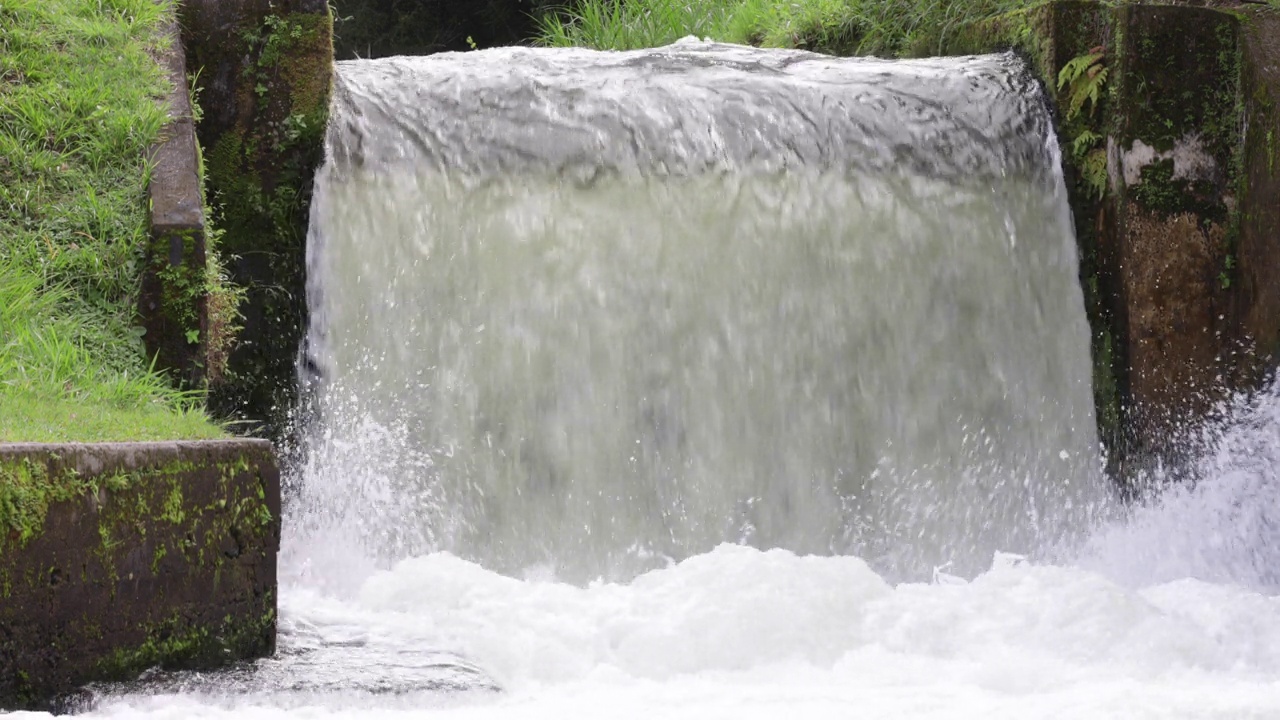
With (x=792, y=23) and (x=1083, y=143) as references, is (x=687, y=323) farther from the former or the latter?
(x=792, y=23)

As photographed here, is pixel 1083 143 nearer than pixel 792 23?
Yes

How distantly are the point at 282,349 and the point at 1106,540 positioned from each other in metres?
3.71

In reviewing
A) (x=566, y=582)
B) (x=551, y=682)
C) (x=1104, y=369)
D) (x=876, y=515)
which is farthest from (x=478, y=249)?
(x=1104, y=369)

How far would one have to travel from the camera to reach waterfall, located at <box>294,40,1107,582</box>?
5.63 m

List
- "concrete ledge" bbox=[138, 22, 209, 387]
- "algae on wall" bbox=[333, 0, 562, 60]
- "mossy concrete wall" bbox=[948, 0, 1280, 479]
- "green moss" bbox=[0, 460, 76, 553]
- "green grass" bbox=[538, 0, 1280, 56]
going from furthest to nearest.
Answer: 1. "algae on wall" bbox=[333, 0, 562, 60]
2. "green grass" bbox=[538, 0, 1280, 56]
3. "mossy concrete wall" bbox=[948, 0, 1280, 479]
4. "concrete ledge" bbox=[138, 22, 209, 387]
5. "green moss" bbox=[0, 460, 76, 553]

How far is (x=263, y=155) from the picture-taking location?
19.4 feet

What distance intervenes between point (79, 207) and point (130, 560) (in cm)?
255

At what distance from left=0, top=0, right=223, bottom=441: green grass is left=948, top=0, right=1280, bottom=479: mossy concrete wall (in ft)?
13.3

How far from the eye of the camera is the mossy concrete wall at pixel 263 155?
5.71 meters

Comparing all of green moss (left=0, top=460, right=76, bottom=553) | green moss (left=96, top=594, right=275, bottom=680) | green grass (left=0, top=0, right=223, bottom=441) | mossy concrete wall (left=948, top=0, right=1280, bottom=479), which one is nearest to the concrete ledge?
green grass (left=0, top=0, right=223, bottom=441)

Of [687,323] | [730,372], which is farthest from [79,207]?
[730,372]

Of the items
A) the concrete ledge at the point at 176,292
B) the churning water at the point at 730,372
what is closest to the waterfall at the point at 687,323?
the churning water at the point at 730,372

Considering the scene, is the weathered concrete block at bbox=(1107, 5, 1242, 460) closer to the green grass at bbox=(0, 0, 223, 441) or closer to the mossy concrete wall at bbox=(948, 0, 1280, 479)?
the mossy concrete wall at bbox=(948, 0, 1280, 479)

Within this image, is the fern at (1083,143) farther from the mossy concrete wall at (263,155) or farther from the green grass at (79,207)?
the green grass at (79,207)
